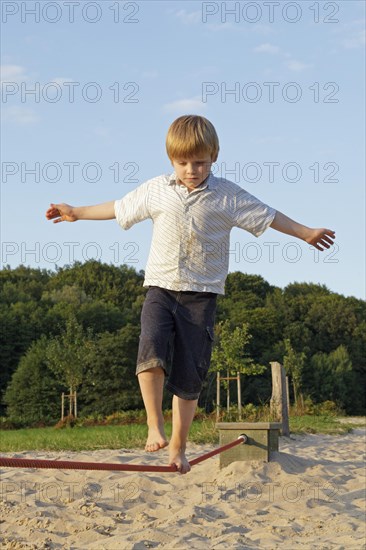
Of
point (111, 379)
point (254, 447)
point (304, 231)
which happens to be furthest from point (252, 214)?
point (111, 379)

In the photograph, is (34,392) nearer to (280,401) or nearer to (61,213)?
(280,401)

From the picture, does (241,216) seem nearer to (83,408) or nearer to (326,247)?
(326,247)

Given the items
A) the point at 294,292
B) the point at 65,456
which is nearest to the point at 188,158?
the point at 65,456

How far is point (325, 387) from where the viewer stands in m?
41.8

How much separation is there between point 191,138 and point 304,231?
0.79m

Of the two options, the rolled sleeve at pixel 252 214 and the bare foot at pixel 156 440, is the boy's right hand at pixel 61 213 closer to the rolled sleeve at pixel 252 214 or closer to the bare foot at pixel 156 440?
the rolled sleeve at pixel 252 214

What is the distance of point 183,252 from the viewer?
436 centimetres

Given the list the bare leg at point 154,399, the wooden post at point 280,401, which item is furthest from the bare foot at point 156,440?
the wooden post at point 280,401

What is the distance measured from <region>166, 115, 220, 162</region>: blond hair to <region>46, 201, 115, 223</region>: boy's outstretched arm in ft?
1.65

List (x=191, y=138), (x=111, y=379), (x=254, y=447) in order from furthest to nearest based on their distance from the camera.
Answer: (x=111, y=379)
(x=254, y=447)
(x=191, y=138)

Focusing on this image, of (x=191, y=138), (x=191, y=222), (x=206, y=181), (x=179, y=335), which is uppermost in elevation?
(x=191, y=138)

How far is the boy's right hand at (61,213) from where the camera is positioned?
439 centimetres

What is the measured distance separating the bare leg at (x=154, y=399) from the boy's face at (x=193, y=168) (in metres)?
0.98

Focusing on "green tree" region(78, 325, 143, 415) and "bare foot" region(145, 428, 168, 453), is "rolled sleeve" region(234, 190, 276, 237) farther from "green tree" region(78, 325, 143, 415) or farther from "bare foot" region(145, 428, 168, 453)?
"green tree" region(78, 325, 143, 415)
